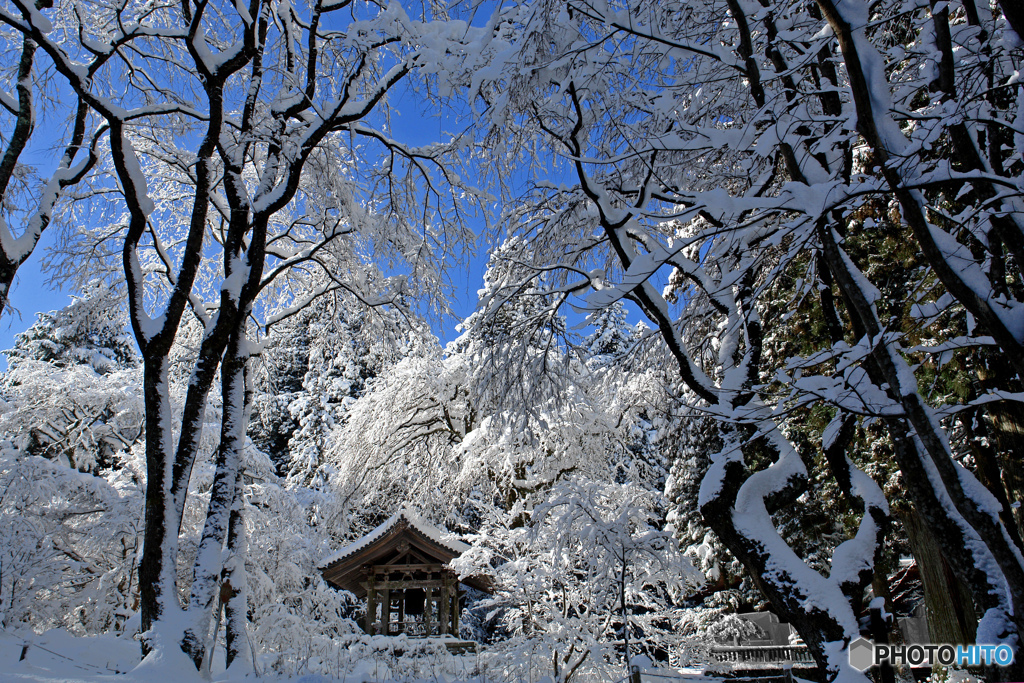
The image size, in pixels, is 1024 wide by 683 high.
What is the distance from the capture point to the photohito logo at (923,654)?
2.89m

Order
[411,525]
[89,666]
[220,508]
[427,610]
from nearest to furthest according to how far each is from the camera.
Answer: [89,666] → [220,508] → [411,525] → [427,610]

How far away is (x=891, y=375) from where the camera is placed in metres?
2.97

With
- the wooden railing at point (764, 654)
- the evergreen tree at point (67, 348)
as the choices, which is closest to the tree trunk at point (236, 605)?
the evergreen tree at point (67, 348)

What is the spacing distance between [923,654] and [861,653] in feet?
1.85

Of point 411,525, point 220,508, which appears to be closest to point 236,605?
point 220,508

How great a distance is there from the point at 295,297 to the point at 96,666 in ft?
24.7

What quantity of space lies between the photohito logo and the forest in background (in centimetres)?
7

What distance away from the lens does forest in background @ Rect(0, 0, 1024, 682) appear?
9.96ft

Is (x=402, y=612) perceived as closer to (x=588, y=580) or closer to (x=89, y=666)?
(x=588, y=580)

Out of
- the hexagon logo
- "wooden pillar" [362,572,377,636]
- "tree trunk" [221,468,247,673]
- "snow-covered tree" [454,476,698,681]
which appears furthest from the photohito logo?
"wooden pillar" [362,572,377,636]

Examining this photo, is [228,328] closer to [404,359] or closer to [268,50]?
[268,50]

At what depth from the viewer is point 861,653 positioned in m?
3.36

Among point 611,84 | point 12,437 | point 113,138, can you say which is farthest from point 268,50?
point 12,437

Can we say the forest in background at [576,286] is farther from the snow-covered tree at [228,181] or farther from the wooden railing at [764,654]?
the wooden railing at [764,654]
